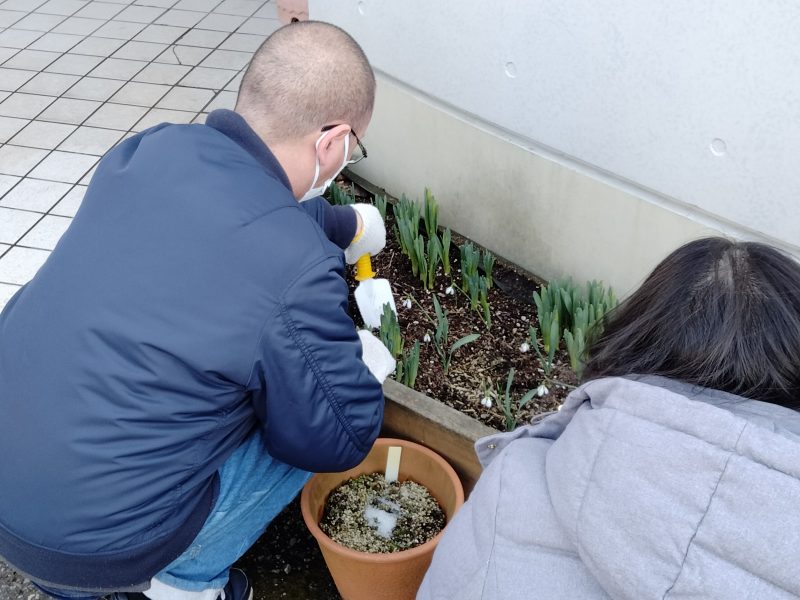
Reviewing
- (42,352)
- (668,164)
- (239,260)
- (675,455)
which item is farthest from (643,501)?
(668,164)

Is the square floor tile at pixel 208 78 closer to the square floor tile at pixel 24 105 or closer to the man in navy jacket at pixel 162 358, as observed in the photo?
the square floor tile at pixel 24 105

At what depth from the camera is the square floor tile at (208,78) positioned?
4.25m

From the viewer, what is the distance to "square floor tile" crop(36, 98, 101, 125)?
396 cm

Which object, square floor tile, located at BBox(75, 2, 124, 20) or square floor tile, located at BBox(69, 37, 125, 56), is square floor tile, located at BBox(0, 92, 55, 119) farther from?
square floor tile, located at BBox(75, 2, 124, 20)

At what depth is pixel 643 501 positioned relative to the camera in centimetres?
102

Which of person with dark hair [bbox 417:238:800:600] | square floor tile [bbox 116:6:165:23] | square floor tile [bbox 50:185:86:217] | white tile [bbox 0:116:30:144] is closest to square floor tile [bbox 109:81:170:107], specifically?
white tile [bbox 0:116:30:144]

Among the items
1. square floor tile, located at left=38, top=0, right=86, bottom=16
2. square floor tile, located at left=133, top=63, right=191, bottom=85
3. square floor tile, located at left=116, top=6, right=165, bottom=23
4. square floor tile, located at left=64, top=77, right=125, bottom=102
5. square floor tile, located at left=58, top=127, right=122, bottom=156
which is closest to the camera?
square floor tile, located at left=58, top=127, right=122, bottom=156

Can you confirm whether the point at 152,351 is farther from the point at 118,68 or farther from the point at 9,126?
the point at 118,68

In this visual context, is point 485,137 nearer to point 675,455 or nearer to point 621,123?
point 621,123

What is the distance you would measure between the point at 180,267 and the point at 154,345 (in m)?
0.15

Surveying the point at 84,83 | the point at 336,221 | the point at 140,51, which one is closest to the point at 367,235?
the point at 336,221

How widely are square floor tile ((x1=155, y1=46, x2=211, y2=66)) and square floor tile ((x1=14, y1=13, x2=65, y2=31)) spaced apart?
0.91 metres

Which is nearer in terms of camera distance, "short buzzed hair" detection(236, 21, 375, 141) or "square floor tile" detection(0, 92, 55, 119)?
"short buzzed hair" detection(236, 21, 375, 141)

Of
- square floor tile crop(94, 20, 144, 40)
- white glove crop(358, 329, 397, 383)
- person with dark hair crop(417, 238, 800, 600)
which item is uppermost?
person with dark hair crop(417, 238, 800, 600)
